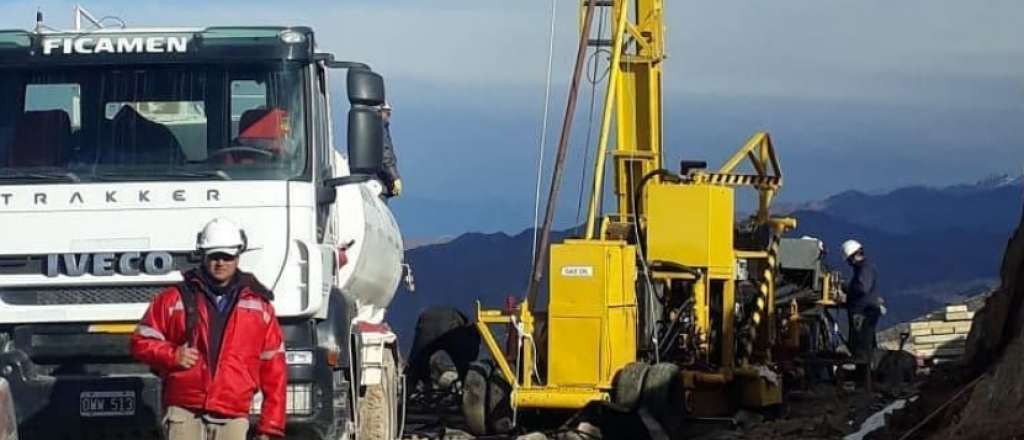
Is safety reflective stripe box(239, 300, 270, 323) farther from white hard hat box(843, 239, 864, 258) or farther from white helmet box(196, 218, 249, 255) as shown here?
white hard hat box(843, 239, 864, 258)

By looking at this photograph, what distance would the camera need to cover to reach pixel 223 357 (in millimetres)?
8680

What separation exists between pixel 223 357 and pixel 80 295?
2.07 meters

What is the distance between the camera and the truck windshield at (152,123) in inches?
417

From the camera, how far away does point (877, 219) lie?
4644cm

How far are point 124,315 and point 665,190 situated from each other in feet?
28.1

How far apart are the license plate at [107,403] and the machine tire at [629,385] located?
688 centimetres

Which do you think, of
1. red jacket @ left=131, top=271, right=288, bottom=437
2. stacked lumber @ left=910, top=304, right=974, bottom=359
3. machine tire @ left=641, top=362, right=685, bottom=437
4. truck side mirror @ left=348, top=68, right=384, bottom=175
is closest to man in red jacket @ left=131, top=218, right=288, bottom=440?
red jacket @ left=131, top=271, right=288, bottom=437

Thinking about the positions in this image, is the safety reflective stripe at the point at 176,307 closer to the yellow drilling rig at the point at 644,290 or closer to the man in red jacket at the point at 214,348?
the man in red jacket at the point at 214,348

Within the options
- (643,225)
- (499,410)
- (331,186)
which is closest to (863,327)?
(643,225)

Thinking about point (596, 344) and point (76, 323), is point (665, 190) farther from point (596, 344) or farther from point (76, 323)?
point (76, 323)

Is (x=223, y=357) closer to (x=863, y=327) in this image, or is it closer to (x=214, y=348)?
(x=214, y=348)

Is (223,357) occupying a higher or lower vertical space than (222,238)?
lower

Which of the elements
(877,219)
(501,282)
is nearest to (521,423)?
(501,282)

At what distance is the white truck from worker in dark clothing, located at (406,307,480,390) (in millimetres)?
7555
